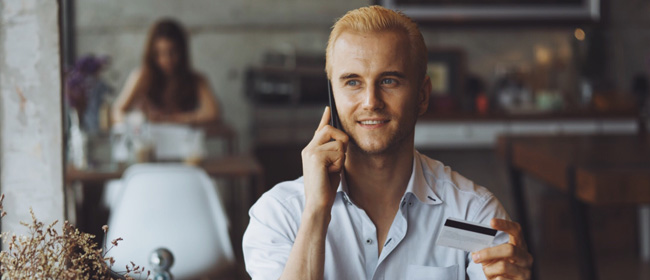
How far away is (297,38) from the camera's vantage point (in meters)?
5.78

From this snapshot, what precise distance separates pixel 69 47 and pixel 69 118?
2.19 metres

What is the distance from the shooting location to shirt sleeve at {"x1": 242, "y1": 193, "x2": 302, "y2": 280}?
139cm

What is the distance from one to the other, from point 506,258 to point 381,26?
54 centimetres

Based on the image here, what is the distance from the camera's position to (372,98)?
135 centimetres

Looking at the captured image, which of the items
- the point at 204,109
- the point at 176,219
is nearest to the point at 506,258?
the point at 176,219

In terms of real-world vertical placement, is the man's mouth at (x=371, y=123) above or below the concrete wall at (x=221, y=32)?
below

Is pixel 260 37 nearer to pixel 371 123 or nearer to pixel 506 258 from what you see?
pixel 371 123

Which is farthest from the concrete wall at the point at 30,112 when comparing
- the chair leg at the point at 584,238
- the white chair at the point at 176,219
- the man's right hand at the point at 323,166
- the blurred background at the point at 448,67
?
the blurred background at the point at 448,67

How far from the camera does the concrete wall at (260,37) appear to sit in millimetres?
5602

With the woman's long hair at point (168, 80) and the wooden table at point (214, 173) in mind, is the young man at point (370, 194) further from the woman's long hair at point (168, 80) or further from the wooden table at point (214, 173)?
the woman's long hair at point (168, 80)

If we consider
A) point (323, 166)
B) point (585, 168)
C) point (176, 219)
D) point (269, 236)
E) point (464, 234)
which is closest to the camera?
point (464, 234)

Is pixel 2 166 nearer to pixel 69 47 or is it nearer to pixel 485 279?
pixel 485 279

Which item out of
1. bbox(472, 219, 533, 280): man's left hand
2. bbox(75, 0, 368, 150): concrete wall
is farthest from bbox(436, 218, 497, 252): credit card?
bbox(75, 0, 368, 150): concrete wall

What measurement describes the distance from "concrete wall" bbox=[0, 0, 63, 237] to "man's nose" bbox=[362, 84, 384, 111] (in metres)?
0.69
